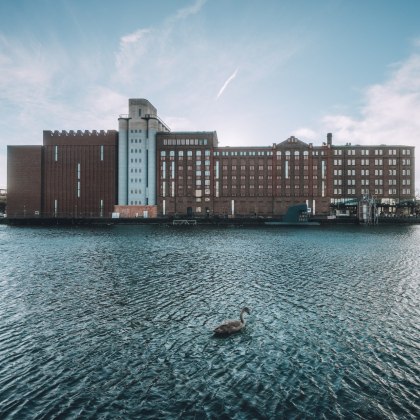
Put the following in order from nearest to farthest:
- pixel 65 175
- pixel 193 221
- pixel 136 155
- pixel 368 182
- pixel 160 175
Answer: pixel 193 221 → pixel 136 155 → pixel 160 175 → pixel 65 175 → pixel 368 182

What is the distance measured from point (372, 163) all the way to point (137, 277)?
159624 mm

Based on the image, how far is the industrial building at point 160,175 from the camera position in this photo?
493ft

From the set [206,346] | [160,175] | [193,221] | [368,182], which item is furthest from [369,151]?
[206,346]

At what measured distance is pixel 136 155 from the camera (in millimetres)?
149500

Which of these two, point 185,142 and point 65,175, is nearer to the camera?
point 185,142

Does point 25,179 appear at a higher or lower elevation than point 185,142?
lower

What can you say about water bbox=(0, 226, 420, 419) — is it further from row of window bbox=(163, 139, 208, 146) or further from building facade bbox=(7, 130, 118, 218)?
building facade bbox=(7, 130, 118, 218)

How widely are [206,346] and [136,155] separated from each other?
460 feet

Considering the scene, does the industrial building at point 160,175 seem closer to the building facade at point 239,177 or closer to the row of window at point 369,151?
the building facade at point 239,177

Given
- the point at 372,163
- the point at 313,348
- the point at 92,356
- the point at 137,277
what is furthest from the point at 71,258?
the point at 372,163

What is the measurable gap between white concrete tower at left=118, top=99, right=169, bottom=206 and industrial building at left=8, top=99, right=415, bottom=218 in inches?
17.1

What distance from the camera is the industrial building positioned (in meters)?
150

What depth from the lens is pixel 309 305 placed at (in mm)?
23234

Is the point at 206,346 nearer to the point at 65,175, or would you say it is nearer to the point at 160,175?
the point at 160,175
